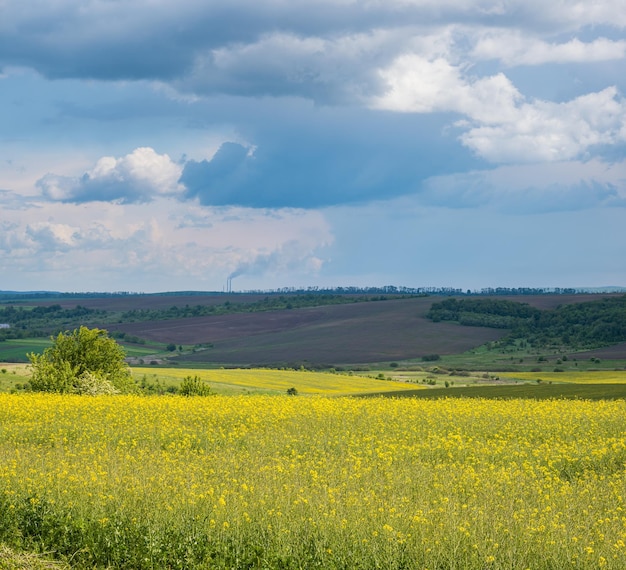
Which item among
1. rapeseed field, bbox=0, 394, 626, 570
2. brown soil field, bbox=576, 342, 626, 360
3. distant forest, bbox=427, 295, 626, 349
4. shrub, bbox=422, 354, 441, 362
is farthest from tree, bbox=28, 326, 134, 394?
distant forest, bbox=427, 295, 626, 349

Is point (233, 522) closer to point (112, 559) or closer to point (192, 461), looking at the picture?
point (112, 559)

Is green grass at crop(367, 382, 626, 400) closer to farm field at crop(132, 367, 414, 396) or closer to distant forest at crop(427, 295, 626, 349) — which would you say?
farm field at crop(132, 367, 414, 396)

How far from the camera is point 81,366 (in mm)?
43250

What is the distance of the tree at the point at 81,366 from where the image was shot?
41.2 m

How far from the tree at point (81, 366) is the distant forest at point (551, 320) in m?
88.6

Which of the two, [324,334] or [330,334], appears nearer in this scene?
[330,334]

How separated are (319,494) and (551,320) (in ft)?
432

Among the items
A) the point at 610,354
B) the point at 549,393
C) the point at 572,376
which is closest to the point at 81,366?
the point at 549,393

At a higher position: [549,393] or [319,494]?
[319,494]

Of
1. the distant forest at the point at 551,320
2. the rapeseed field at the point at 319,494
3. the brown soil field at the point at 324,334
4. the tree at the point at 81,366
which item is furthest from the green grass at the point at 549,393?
the distant forest at the point at 551,320

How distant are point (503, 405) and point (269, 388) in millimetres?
32516

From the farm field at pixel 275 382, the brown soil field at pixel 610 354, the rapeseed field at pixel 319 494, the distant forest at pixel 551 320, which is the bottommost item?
the farm field at pixel 275 382

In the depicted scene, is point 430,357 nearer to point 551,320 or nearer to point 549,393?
point 551,320

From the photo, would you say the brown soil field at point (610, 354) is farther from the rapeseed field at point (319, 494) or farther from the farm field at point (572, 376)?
the rapeseed field at point (319, 494)
